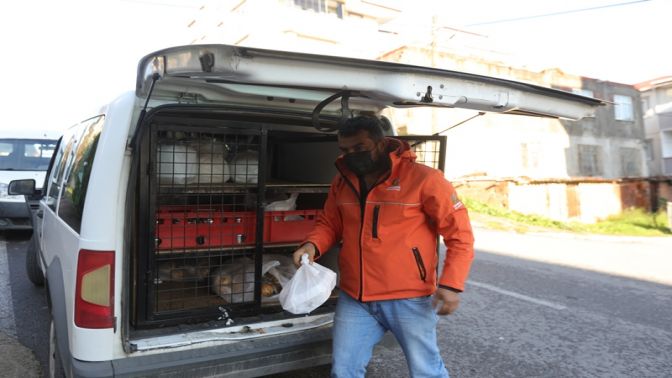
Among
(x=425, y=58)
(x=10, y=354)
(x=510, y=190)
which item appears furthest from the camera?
(x=425, y=58)

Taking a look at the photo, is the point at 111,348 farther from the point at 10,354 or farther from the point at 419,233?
the point at 10,354

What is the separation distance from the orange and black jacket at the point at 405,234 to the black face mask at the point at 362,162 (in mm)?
94

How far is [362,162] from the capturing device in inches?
102

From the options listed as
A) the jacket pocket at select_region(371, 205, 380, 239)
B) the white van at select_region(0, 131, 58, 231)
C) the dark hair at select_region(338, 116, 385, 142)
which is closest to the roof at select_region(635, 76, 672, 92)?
the white van at select_region(0, 131, 58, 231)

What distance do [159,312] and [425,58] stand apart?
839 inches

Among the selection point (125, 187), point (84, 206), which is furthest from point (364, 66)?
point (84, 206)

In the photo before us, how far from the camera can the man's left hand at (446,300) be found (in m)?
2.33

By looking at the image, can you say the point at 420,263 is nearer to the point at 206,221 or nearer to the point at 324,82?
the point at 324,82

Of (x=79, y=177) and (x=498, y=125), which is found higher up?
(x=498, y=125)

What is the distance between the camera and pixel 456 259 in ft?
7.80

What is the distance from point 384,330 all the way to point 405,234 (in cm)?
57

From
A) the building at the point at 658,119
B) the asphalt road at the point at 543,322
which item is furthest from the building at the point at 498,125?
the asphalt road at the point at 543,322

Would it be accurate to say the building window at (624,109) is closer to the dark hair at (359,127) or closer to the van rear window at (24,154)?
the van rear window at (24,154)

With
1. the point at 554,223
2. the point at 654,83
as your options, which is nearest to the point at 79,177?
the point at 554,223
